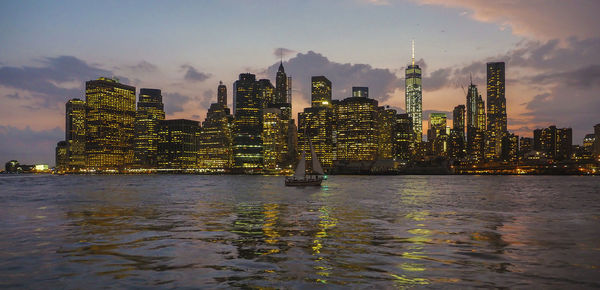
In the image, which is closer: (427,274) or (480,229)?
A: (427,274)

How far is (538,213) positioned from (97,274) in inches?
1957

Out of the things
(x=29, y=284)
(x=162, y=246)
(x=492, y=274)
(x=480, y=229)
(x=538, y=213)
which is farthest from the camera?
(x=538, y=213)

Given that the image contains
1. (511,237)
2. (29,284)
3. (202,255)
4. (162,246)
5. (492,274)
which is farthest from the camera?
(511,237)

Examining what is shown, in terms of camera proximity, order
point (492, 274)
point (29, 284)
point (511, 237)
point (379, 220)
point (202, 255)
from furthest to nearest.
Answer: point (379, 220) → point (511, 237) → point (202, 255) → point (492, 274) → point (29, 284)

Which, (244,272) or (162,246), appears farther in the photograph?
(162,246)

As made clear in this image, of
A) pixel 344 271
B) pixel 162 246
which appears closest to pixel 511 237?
pixel 344 271

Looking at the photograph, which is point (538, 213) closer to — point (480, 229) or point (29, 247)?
point (480, 229)

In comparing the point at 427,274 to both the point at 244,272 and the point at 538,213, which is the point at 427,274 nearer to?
the point at 244,272

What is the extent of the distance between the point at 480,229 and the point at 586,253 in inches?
437

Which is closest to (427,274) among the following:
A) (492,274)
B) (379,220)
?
(492,274)

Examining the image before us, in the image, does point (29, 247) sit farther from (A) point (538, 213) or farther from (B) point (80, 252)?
(A) point (538, 213)

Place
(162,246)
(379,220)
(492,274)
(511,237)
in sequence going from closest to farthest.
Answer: (492,274)
(162,246)
(511,237)
(379,220)

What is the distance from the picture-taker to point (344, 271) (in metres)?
20.8

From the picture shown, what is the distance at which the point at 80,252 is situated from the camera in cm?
2623
